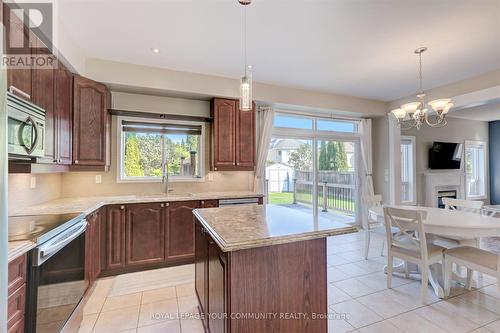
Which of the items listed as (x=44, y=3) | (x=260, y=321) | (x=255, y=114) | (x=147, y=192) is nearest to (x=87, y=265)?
(x=147, y=192)

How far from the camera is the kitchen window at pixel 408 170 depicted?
5.79 metres

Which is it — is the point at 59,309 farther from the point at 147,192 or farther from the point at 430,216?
the point at 430,216

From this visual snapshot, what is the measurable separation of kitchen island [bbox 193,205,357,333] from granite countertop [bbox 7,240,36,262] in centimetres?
99

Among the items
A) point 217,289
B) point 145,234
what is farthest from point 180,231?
point 217,289

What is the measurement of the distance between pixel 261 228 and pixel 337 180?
4.30 meters

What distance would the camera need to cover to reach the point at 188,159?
395cm

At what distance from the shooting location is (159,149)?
12.4 ft

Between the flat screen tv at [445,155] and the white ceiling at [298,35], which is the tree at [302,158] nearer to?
the white ceiling at [298,35]

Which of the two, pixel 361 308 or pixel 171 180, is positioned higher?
pixel 171 180

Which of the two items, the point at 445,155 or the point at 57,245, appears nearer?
the point at 57,245

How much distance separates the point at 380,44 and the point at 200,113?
2729mm

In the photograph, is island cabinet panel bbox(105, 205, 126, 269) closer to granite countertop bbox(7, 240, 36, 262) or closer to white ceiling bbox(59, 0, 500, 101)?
granite countertop bbox(7, 240, 36, 262)

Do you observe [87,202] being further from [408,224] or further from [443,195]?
[443,195]

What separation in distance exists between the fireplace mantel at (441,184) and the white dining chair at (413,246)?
4.12 metres
